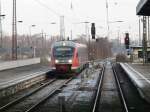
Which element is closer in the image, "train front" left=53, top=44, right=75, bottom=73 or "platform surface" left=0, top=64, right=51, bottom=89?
"platform surface" left=0, top=64, right=51, bottom=89

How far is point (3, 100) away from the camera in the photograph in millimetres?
20172

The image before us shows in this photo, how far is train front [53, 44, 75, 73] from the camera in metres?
35.1

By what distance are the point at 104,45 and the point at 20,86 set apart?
9408 centimetres

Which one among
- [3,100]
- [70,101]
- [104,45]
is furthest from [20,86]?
[104,45]

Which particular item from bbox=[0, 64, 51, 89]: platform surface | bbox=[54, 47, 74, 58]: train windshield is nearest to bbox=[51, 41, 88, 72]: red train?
bbox=[54, 47, 74, 58]: train windshield

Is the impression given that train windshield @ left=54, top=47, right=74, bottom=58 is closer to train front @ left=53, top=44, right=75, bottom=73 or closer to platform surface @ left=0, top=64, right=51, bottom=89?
train front @ left=53, top=44, right=75, bottom=73

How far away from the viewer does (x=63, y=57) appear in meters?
35.2

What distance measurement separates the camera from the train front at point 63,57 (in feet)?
115

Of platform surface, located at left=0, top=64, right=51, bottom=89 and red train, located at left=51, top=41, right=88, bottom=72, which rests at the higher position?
red train, located at left=51, top=41, right=88, bottom=72

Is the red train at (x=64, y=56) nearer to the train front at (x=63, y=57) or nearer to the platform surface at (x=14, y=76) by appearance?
the train front at (x=63, y=57)

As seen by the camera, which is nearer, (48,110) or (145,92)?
(48,110)

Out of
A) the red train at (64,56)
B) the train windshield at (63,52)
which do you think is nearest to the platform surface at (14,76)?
the red train at (64,56)

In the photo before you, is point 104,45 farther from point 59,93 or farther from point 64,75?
point 59,93

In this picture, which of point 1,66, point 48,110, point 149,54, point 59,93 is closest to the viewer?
point 48,110
